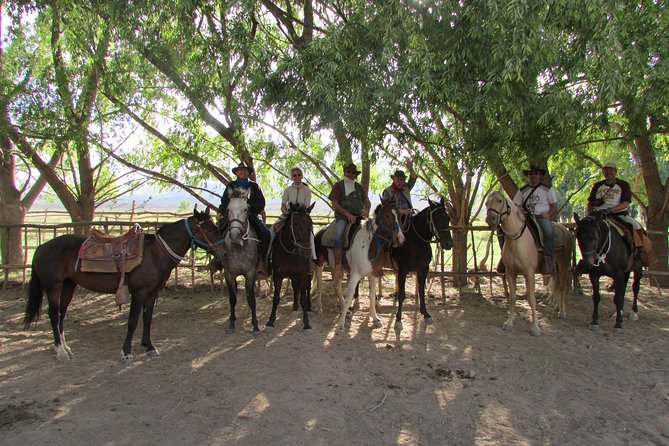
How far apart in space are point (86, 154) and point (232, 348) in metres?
7.32

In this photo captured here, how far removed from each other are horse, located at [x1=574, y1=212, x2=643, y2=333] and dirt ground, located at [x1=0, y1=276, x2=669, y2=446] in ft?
1.85

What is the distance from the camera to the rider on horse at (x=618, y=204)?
277 inches

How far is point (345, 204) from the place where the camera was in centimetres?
739

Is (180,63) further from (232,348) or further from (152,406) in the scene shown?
(152,406)

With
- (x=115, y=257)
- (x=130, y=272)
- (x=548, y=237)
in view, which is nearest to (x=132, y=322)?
(x=130, y=272)

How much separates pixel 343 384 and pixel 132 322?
2.66m

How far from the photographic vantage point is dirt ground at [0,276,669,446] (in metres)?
3.81

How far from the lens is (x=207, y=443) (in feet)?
11.8

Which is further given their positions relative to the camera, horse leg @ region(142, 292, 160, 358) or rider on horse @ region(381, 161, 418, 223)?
rider on horse @ region(381, 161, 418, 223)

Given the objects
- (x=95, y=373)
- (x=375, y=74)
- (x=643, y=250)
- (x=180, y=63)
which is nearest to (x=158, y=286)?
(x=95, y=373)

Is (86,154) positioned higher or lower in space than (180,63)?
lower

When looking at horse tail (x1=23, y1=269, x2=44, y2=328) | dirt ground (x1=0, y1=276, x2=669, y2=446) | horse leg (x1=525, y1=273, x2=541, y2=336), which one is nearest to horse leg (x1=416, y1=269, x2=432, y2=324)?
dirt ground (x1=0, y1=276, x2=669, y2=446)

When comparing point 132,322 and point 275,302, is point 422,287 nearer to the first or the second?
point 275,302

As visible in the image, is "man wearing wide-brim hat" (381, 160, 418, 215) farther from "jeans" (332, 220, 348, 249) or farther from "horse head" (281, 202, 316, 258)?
"horse head" (281, 202, 316, 258)
